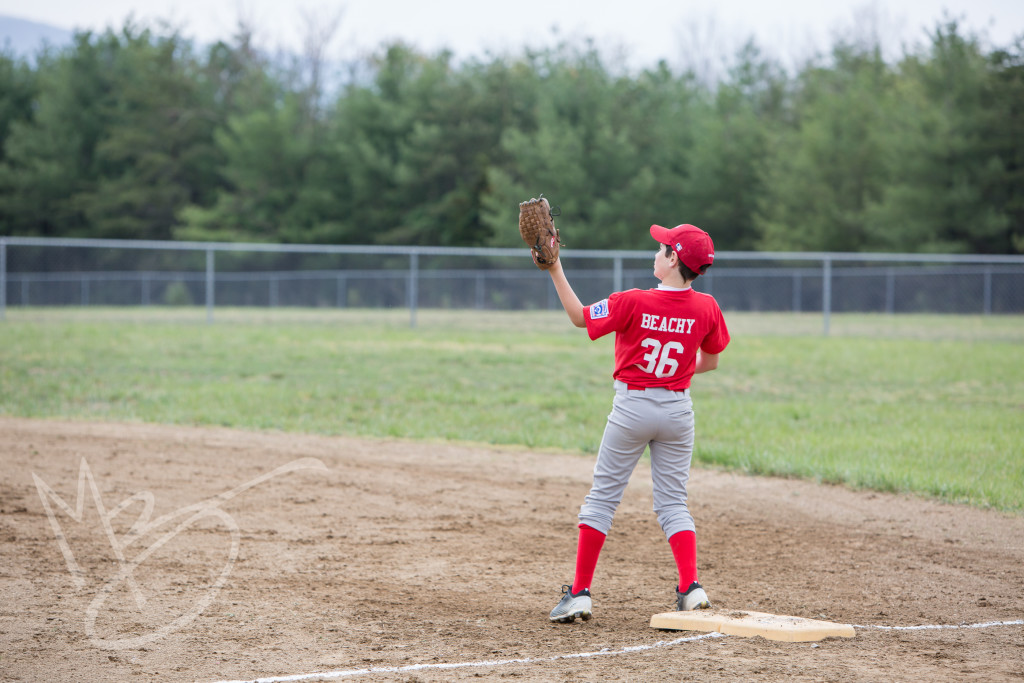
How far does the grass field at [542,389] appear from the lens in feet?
27.3

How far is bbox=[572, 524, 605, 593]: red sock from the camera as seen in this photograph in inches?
165

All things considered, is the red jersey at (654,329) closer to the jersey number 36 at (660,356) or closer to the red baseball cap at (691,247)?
the jersey number 36 at (660,356)

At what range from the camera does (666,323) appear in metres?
4.05

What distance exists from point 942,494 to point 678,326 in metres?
3.87

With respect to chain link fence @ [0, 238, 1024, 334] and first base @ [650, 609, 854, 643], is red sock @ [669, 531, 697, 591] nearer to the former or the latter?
first base @ [650, 609, 854, 643]

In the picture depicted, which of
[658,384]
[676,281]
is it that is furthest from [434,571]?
[676,281]

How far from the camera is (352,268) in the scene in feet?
107

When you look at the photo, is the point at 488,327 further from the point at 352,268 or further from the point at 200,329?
the point at 352,268

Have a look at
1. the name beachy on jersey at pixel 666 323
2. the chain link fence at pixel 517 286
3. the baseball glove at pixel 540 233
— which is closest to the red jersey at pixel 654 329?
the name beachy on jersey at pixel 666 323

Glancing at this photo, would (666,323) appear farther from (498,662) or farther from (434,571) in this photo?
(434,571)

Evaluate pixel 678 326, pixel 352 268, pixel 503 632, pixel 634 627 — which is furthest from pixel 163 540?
pixel 352 268

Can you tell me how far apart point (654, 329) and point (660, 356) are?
0.42 ft

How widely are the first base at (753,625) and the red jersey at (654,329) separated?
3.35 feet

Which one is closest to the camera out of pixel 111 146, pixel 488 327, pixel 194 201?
pixel 488 327
